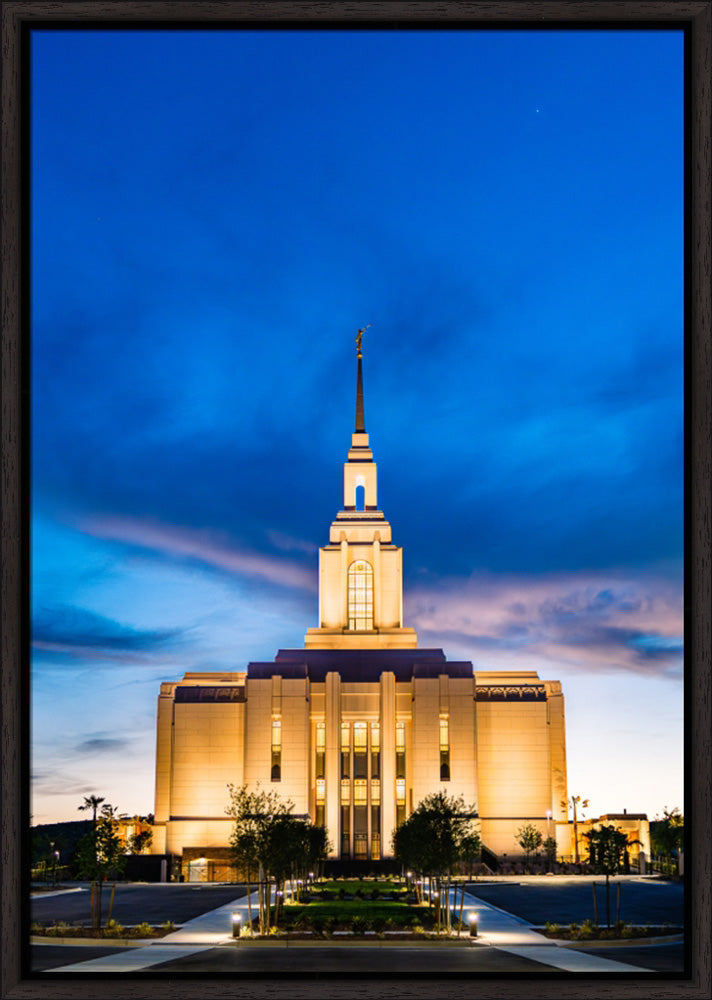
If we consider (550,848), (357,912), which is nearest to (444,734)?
(550,848)

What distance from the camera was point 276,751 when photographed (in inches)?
2724

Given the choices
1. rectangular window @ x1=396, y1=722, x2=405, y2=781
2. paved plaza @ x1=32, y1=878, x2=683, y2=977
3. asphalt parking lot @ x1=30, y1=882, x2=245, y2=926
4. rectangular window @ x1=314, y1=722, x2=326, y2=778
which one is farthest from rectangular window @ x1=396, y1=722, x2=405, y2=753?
asphalt parking lot @ x1=30, y1=882, x2=245, y2=926

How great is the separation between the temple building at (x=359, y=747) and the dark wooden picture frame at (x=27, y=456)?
203 feet

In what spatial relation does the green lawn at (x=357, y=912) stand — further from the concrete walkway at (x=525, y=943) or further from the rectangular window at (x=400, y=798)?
the rectangular window at (x=400, y=798)

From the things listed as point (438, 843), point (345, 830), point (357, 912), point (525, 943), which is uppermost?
point (438, 843)

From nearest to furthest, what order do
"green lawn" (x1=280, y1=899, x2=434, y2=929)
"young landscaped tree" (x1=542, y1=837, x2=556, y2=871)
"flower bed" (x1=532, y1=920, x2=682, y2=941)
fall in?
"flower bed" (x1=532, y1=920, x2=682, y2=941), "green lawn" (x1=280, y1=899, x2=434, y2=929), "young landscaped tree" (x1=542, y1=837, x2=556, y2=871)

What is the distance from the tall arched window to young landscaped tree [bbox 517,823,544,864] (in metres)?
21.8

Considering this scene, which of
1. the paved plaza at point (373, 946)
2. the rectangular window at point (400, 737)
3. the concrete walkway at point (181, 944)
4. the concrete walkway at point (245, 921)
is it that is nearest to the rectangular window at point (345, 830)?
the rectangular window at point (400, 737)

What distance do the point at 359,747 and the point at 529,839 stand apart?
1195 cm

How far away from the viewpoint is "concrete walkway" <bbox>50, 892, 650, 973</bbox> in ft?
35.2

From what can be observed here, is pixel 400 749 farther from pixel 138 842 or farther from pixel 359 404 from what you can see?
pixel 359 404

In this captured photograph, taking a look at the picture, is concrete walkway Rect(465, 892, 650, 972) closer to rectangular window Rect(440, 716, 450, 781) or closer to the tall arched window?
rectangular window Rect(440, 716, 450, 781)
